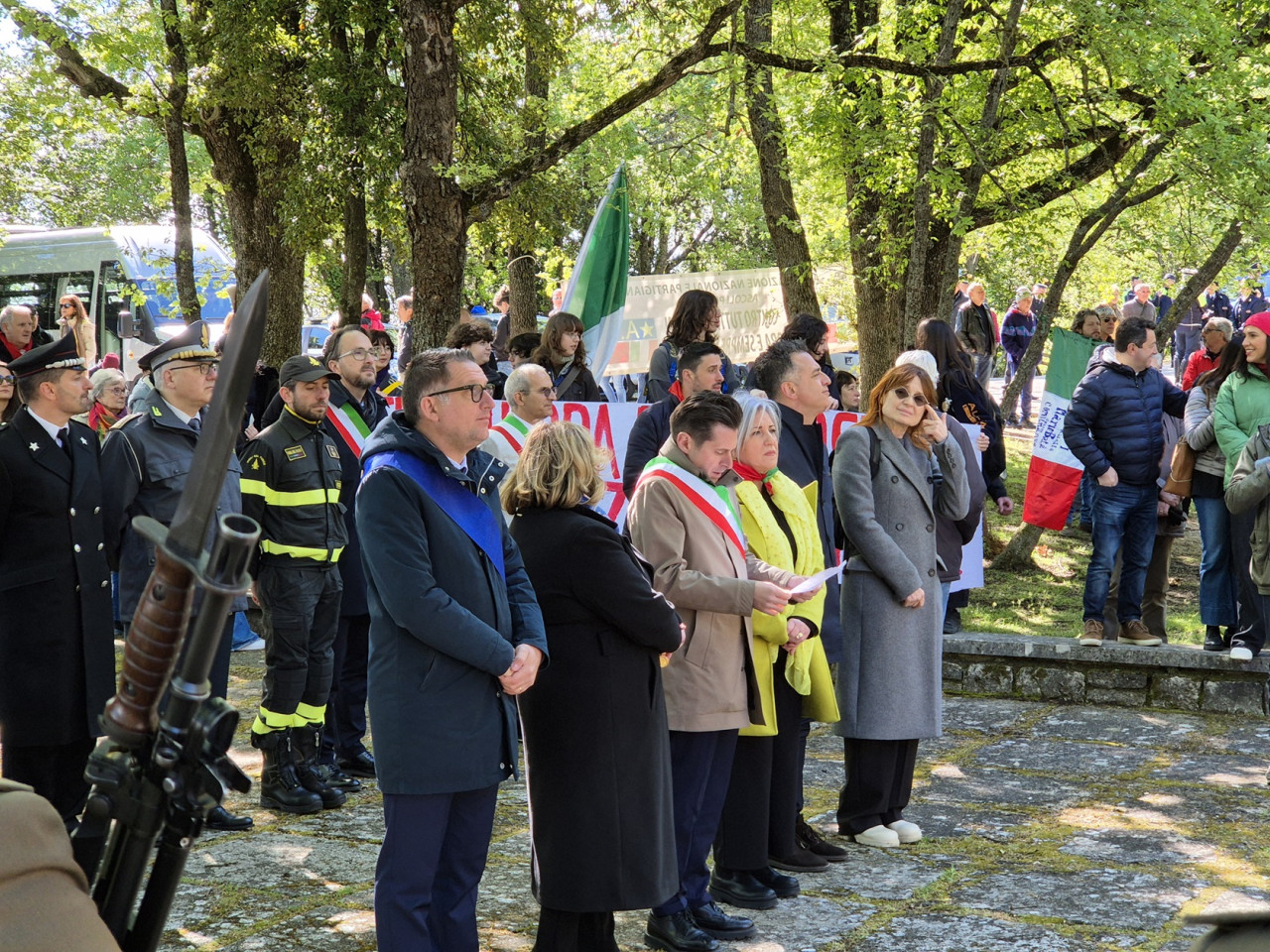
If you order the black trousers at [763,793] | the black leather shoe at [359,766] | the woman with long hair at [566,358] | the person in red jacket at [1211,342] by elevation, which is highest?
the person in red jacket at [1211,342]

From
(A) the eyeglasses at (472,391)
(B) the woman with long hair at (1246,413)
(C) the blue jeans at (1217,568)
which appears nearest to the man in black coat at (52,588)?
(A) the eyeglasses at (472,391)

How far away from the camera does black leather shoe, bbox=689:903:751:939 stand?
4.86 meters

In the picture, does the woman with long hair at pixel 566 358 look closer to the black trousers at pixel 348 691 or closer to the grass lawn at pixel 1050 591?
the black trousers at pixel 348 691

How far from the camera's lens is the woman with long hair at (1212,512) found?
28.5 ft

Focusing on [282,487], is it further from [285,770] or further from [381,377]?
[381,377]

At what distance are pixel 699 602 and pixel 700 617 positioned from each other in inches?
5.3

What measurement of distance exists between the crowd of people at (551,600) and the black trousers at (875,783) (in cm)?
2

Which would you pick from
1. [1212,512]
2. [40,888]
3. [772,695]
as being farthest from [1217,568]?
[40,888]

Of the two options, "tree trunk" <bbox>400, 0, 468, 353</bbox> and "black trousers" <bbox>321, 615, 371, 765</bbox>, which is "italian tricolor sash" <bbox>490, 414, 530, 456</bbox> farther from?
"tree trunk" <bbox>400, 0, 468, 353</bbox>

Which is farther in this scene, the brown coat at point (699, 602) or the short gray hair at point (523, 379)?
the short gray hair at point (523, 379)

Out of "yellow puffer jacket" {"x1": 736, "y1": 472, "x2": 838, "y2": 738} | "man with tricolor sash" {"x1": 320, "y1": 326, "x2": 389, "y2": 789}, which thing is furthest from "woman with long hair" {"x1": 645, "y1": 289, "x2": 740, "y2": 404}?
"yellow puffer jacket" {"x1": 736, "y1": 472, "x2": 838, "y2": 738}

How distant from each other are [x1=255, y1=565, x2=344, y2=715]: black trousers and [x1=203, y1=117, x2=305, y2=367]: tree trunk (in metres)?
6.78

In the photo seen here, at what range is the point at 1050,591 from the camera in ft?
38.2

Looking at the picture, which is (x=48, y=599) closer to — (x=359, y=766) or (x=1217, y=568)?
(x=359, y=766)
